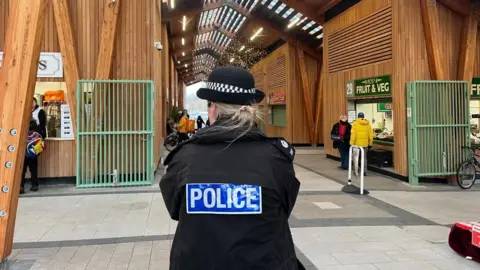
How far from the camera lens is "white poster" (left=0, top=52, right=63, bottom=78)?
323 inches

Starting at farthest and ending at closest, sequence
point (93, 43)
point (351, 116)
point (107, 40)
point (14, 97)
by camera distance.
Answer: point (351, 116) → point (93, 43) → point (107, 40) → point (14, 97)

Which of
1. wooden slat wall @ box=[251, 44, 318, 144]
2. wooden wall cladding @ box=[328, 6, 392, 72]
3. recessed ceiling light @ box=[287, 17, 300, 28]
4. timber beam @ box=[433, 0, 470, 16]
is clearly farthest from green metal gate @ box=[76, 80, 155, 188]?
wooden slat wall @ box=[251, 44, 318, 144]

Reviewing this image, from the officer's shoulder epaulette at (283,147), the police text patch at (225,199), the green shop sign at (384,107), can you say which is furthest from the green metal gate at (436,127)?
the police text patch at (225,199)

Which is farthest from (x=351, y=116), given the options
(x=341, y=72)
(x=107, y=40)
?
(x=107, y=40)

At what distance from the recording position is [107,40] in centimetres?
818

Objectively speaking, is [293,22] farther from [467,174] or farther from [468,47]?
[467,174]

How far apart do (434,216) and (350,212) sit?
123cm

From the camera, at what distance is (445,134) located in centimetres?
863

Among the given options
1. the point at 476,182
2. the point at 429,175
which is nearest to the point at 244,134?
the point at 429,175

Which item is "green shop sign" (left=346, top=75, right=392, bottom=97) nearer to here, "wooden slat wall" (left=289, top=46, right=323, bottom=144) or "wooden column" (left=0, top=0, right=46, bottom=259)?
"wooden slat wall" (left=289, top=46, right=323, bottom=144)

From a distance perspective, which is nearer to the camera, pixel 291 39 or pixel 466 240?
pixel 466 240

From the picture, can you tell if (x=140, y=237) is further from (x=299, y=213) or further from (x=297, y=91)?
(x=297, y=91)

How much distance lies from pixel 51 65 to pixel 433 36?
26.2 ft

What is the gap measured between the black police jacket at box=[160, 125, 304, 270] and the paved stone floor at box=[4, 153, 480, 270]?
2.63 meters
